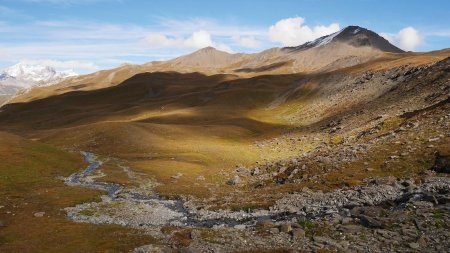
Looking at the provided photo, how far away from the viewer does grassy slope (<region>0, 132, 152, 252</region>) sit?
3934 cm

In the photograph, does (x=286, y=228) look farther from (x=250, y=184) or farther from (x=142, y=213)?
(x=250, y=184)

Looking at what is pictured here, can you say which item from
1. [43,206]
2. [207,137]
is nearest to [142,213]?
[43,206]

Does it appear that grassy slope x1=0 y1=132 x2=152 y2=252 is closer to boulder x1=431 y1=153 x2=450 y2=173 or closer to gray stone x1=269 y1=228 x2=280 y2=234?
gray stone x1=269 y1=228 x2=280 y2=234

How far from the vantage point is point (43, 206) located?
55406mm

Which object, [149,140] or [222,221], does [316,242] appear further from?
[149,140]

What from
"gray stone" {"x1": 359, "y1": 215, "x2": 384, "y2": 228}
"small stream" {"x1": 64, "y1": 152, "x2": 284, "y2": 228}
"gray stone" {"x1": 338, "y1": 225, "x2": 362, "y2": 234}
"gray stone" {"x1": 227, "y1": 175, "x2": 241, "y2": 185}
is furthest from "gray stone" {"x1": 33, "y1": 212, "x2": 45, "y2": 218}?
"gray stone" {"x1": 359, "y1": 215, "x2": 384, "y2": 228}

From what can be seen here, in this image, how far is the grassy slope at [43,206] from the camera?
39344mm

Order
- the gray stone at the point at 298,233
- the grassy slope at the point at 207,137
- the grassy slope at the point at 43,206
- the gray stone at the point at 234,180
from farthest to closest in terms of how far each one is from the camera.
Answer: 1. the grassy slope at the point at 207,137
2. the gray stone at the point at 234,180
3. the grassy slope at the point at 43,206
4. the gray stone at the point at 298,233

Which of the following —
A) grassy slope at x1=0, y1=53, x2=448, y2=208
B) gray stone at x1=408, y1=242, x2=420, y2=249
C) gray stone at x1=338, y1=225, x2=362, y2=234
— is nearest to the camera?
gray stone at x1=408, y1=242, x2=420, y2=249

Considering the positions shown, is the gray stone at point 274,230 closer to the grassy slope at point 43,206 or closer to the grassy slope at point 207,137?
the grassy slope at point 43,206

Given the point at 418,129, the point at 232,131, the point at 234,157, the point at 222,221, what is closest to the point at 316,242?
the point at 222,221

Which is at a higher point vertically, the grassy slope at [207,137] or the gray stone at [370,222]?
the gray stone at [370,222]

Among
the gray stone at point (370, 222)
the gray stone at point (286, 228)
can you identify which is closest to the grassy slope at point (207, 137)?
the gray stone at point (286, 228)

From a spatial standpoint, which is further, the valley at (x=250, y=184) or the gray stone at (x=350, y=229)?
the valley at (x=250, y=184)
